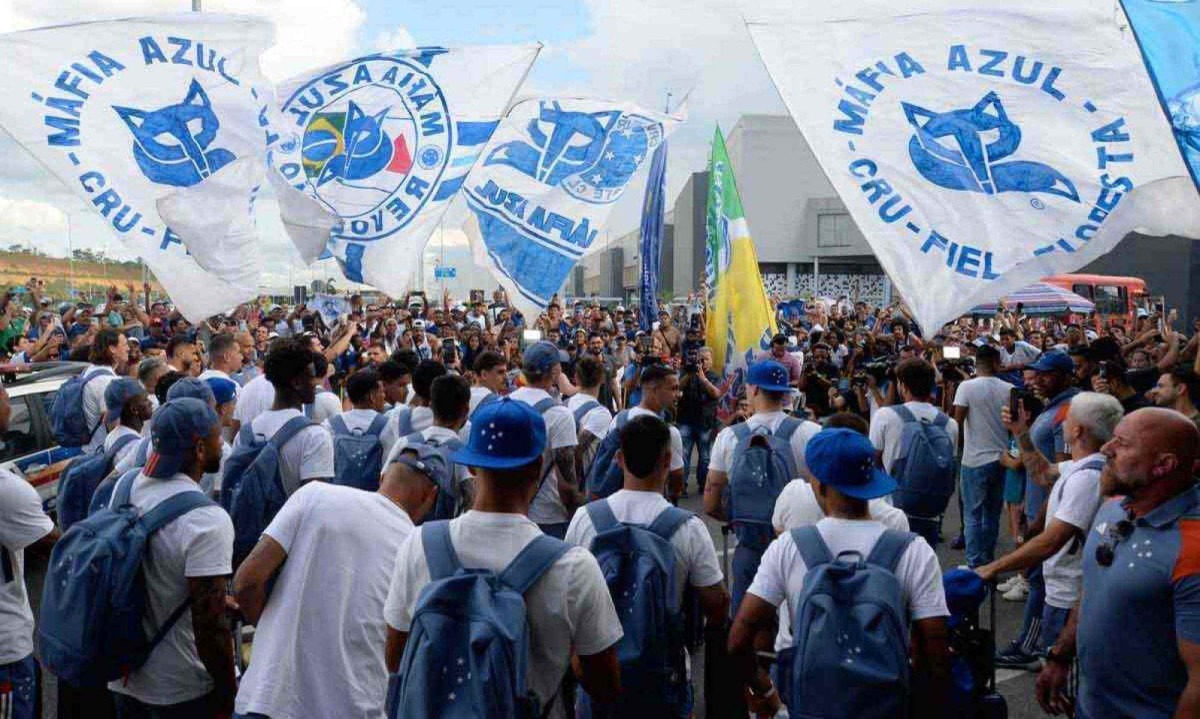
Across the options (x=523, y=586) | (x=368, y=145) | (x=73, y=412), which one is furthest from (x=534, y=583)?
(x=368, y=145)

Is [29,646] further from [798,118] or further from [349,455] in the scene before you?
[798,118]

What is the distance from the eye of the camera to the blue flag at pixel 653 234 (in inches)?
503

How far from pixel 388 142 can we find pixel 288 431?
447 cm

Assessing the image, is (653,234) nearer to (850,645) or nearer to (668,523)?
(668,523)

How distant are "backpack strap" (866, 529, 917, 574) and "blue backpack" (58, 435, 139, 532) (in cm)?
378

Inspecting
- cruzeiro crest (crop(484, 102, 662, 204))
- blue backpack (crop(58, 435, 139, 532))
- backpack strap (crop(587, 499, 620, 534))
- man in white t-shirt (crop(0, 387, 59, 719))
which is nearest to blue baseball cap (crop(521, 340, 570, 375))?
blue backpack (crop(58, 435, 139, 532))

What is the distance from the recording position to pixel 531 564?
272 centimetres

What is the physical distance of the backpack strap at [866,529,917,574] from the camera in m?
3.15

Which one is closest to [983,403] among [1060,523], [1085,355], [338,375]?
[1085,355]

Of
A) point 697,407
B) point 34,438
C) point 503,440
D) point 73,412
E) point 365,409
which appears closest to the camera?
point 503,440

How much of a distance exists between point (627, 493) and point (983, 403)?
488cm

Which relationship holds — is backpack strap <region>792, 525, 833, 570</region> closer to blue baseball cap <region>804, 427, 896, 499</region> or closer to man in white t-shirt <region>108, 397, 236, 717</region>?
blue baseball cap <region>804, 427, 896, 499</region>

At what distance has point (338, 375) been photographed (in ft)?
40.5

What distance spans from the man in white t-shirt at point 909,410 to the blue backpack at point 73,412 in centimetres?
542
